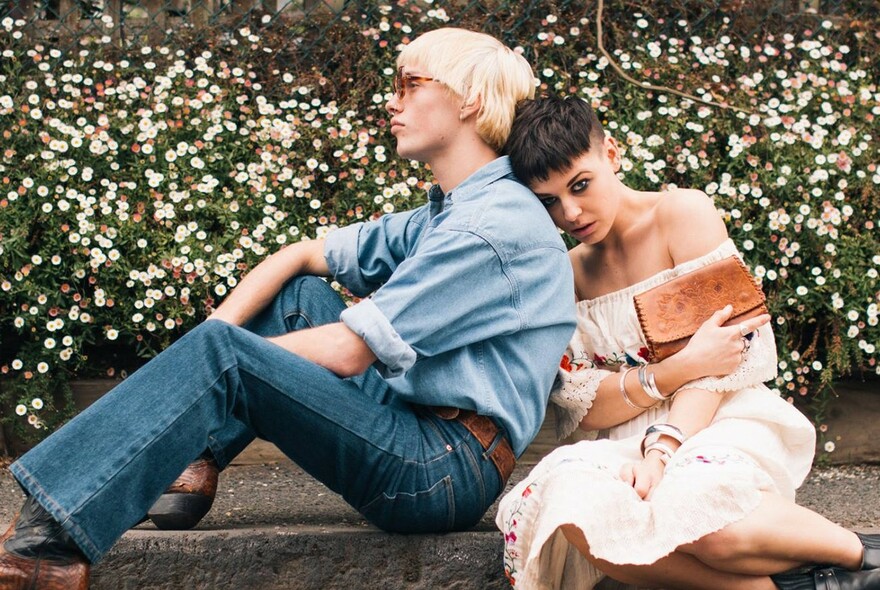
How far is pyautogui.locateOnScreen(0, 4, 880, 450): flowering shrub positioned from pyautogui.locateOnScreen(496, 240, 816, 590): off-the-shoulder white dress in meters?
1.02

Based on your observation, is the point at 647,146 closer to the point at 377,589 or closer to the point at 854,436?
the point at 854,436

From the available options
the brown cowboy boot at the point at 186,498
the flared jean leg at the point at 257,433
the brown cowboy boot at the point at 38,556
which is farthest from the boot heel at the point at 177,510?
the brown cowboy boot at the point at 38,556

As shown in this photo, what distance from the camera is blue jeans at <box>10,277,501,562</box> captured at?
2041 mm

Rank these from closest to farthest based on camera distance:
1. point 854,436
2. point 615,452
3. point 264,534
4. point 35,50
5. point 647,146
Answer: point 615,452 < point 264,534 < point 854,436 < point 647,146 < point 35,50

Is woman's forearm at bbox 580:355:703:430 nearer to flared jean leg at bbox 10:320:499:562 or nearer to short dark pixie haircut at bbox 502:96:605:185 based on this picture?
flared jean leg at bbox 10:320:499:562

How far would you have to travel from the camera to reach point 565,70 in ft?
14.3

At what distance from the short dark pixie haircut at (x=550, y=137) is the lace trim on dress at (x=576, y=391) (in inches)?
18.8

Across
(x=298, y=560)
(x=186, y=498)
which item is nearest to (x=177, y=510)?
(x=186, y=498)

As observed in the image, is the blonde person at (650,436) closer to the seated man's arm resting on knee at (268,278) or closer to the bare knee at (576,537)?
the bare knee at (576,537)

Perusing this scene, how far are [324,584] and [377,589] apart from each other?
5.1 inches

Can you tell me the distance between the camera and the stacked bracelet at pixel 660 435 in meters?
2.31

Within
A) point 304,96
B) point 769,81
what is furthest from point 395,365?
point 769,81

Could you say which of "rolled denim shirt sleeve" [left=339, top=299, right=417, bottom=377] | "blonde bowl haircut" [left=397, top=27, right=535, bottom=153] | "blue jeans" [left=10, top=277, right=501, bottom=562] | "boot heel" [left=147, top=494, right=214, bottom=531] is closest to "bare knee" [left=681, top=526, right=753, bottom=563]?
"blue jeans" [left=10, top=277, right=501, bottom=562]

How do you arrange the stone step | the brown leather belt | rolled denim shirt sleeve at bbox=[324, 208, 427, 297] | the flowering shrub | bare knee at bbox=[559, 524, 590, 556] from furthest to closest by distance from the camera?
the flowering shrub < rolled denim shirt sleeve at bbox=[324, 208, 427, 297] < the stone step < the brown leather belt < bare knee at bbox=[559, 524, 590, 556]
